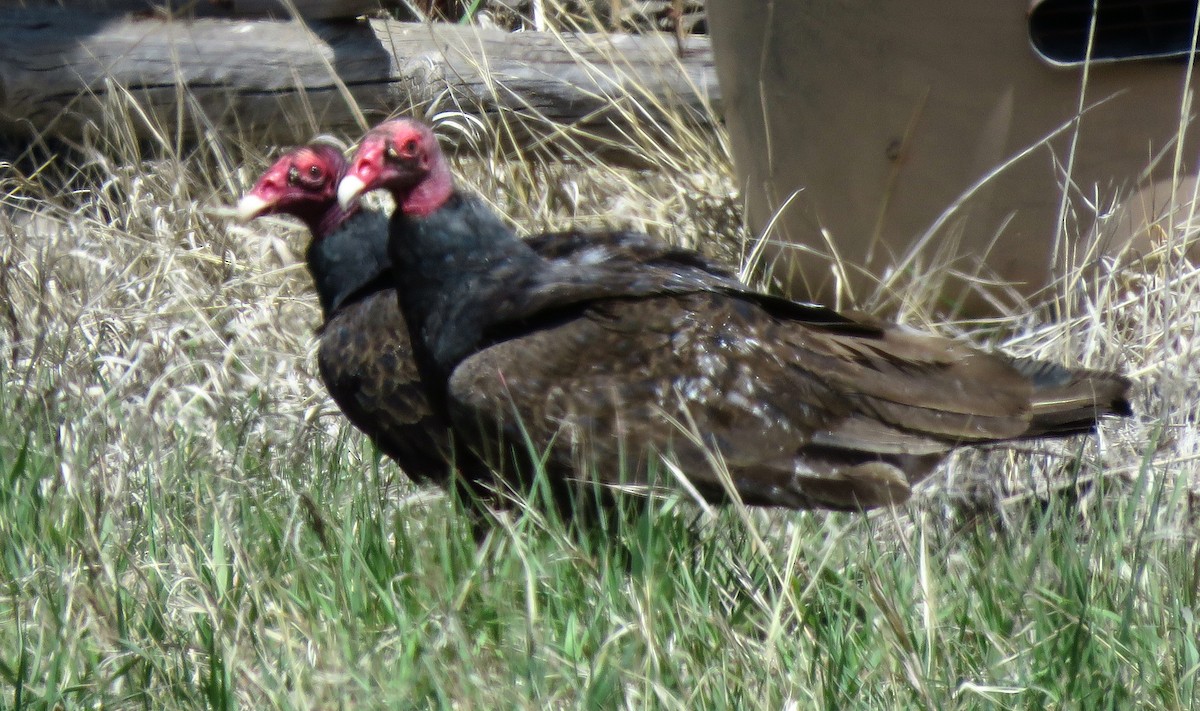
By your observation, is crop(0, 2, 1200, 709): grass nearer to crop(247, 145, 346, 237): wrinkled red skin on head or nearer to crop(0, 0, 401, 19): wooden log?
crop(247, 145, 346, 237): wrinkled red skin on head

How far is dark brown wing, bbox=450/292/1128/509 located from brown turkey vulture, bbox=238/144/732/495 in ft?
1.01

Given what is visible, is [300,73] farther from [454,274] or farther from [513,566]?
[513,566]

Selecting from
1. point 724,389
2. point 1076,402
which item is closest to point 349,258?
point 724,389

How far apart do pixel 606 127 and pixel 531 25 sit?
101 centimetres

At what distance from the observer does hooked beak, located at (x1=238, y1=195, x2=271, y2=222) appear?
3748mm

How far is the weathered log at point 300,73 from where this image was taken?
4750 mm

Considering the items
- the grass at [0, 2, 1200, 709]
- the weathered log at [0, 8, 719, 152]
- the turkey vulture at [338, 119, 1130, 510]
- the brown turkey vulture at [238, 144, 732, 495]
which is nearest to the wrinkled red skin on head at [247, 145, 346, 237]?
the brown turkey vulture at [238, 144, 732, 495]

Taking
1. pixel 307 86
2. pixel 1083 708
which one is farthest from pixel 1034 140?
pixel 307 86

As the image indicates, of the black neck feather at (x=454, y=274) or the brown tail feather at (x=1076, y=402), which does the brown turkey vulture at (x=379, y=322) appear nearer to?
the black neck feather at (x=454, y=274)

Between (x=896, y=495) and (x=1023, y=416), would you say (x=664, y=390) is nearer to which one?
(x=896, y=495)

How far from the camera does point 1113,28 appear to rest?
10.8ft

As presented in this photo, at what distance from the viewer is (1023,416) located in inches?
113

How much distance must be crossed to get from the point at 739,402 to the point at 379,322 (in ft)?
3.00

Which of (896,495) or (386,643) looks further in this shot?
(896,495)
